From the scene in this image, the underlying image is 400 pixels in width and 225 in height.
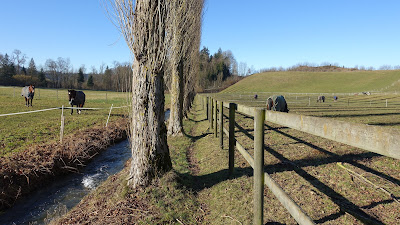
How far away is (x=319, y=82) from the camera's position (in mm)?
75500

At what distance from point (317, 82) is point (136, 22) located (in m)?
82.4

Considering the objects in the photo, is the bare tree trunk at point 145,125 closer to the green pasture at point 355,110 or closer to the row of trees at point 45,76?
the green pasture at point 355,110

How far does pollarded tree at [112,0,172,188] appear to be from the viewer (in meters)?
3.76

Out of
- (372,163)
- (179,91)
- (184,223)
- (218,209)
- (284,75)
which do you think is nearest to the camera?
(184,223)

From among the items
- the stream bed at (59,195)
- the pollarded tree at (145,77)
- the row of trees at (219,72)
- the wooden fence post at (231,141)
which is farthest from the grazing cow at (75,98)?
the row of trees at (219,72)

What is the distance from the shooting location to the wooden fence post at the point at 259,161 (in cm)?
237

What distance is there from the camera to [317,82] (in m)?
75.8

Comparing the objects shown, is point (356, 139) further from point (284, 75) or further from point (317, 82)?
point (284, 75)

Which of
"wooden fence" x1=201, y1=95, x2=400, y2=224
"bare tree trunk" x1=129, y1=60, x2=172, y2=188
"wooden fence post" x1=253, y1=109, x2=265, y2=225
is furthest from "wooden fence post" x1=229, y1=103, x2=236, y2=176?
"wooden fence post" x1=253, y1=109, x2=265, y2=225

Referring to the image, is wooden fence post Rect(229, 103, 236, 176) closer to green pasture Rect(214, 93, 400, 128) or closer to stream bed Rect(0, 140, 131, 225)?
stream bed Rect(0, 140, 131, 225)

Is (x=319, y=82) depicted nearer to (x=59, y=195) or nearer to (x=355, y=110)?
(x=355, y=110)

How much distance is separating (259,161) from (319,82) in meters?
83.1

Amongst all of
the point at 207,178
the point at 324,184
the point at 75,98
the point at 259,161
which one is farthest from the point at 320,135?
the point at 75,98

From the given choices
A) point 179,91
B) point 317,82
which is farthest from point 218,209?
point 317,82
